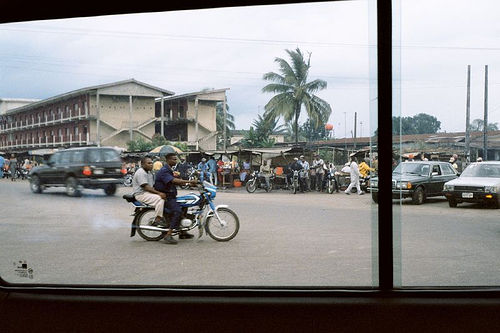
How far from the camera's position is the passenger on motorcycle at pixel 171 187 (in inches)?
136

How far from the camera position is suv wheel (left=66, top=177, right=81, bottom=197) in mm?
2988

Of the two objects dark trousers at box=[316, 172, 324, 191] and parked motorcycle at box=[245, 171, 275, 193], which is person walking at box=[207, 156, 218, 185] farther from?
dark trousers at box=[316, 172, 324, 191]

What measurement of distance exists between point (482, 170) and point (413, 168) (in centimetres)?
36

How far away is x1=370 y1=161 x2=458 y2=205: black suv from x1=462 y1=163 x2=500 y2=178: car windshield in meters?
0.09

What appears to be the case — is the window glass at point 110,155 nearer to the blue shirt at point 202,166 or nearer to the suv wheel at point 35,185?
the suv wheel at point 35,185

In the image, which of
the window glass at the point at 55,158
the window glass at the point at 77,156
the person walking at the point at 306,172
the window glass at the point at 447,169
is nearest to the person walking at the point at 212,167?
the person walking at the point at 306,172

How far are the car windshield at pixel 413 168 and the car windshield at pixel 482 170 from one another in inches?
7.7

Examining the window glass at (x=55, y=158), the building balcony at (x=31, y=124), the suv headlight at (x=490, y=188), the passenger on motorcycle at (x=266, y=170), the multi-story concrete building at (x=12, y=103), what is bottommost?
the suv headlight at (x=490, y=188)

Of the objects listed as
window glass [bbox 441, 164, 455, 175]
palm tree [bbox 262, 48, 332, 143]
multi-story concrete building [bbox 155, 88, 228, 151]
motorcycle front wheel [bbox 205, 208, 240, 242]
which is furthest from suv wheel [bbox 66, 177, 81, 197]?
window glass [bbox 441, 164, 455, 175]

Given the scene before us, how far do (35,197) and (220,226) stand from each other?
48.8 inches

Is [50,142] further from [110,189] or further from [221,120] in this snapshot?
[221,120]

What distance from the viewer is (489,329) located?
1834 mm

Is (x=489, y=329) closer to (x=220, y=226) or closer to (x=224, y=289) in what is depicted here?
(x=224, y=289)

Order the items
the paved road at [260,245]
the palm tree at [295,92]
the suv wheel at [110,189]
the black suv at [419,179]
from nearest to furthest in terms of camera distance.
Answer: the black suv at [419,179]
the paved road at [260,245]
the palm tree at [295,92]
the suv wheel at [110,189]
